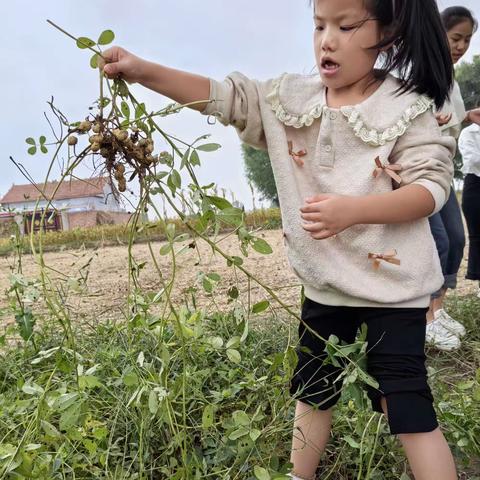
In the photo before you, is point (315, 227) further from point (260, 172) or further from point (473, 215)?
point (260, 172)

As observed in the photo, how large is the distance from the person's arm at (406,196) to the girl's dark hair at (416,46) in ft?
0.23

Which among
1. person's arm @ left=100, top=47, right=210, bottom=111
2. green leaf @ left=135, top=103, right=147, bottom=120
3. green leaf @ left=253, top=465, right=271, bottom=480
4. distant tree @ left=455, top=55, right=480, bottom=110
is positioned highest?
distant tree @ left=455, top=55, right=480, bottom=110

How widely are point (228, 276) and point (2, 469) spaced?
8.52ft

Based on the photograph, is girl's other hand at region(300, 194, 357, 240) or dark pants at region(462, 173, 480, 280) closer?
girl's other hand at region(300, 194, 357, 240)

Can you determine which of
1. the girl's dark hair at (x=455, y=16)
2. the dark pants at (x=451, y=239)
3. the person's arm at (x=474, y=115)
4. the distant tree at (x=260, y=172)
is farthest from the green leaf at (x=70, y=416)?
the distant tree at (x=260, y=172)

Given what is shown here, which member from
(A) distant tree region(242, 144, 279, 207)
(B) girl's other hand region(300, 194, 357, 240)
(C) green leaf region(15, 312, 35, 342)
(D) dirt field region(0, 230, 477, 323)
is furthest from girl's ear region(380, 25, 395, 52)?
(A) distant tree region(242, 144, 279, 207)

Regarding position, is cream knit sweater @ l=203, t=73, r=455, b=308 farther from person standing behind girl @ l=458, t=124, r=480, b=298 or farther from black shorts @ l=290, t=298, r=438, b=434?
person standing behind girl @ l=458, t=124, r=480, b=298

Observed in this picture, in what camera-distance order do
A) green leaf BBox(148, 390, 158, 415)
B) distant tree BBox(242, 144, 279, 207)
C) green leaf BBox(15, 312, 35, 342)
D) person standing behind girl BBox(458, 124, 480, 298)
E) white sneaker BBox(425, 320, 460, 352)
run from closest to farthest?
green leaf BBox(148, 390, 158, 415) → green leaf BBox(15, 312, 35, 342) → white sneaker BBox(425, 320, 460, 352) → person standing behind girl BBox(458, 124, 480, 298) → distant tree BBox(242, 144, 279, 207)

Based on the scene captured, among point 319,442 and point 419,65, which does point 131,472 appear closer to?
point 319,442

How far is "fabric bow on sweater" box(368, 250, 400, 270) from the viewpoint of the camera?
36.4 inches

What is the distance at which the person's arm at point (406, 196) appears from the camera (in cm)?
87

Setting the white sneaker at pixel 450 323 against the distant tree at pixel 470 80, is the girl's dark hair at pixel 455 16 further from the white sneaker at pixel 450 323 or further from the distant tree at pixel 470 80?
the distant tree at pixel 470 80

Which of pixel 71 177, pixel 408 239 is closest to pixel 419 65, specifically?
pixel 408 239

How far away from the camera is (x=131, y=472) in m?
1.09
